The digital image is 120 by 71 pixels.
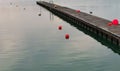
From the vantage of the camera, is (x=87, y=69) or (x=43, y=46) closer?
(x=87, y=69)

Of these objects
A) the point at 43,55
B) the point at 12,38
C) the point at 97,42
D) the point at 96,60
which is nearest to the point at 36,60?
the point at 43,55

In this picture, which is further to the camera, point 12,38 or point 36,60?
point 12,38

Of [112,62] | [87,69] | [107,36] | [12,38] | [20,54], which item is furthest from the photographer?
[12,38]

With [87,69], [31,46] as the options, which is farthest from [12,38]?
[87,69]

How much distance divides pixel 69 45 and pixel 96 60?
22.9 feet

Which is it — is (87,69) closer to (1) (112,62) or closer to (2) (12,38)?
(1) (112,62)

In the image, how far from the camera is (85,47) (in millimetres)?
29172

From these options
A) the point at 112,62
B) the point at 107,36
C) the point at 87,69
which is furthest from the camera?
the point at 107,36

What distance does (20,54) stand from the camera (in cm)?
2706

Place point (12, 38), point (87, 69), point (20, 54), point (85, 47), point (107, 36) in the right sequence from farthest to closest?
point (12, 38), point (107, 36), point (85, 47), point (20, 54), point (87, 69)

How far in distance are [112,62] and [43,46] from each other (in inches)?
370

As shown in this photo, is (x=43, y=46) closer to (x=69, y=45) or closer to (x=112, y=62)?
(x=69, y=45)

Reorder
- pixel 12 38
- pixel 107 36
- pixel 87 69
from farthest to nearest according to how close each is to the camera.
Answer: pixel 12 38 < pixel 107 36 < pixel 87 69

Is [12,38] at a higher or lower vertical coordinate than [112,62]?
lower
